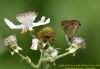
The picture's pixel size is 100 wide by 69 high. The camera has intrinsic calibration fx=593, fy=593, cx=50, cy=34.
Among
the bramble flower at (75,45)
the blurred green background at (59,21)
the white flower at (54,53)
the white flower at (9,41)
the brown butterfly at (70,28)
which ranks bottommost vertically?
the blurred green background at (59,21)

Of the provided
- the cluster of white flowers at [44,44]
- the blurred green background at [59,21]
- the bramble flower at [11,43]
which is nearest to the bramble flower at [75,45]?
the cluster of white flowers at [44,44]

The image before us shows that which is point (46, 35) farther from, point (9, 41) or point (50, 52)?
point (9, 41)

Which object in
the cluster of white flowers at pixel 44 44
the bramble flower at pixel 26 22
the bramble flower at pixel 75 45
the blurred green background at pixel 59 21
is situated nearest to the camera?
the cluster of white flowers at pixel 44 44

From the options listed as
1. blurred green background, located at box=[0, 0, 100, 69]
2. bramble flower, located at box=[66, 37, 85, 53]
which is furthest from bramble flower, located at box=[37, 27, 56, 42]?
blurred green background, located at box=[0, 0, 100, 69]

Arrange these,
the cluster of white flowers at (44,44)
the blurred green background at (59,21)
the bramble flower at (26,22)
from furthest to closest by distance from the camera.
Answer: the blurred green background at (59,21) → the bramble flower at (26,22) → the cluster of white flowers at (44,44)

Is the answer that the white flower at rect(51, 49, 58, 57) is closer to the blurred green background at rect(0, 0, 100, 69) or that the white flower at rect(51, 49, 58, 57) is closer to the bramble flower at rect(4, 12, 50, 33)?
the bramble flower at rect(4, 12, 50, 33)

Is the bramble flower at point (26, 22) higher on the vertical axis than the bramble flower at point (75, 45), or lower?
higher

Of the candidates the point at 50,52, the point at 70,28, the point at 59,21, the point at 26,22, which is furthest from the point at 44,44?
the point at 59,21

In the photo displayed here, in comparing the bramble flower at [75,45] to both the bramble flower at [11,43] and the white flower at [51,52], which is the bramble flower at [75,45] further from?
the bramble flower at [11,43]

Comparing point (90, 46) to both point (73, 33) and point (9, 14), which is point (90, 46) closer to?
point (9, 14)
